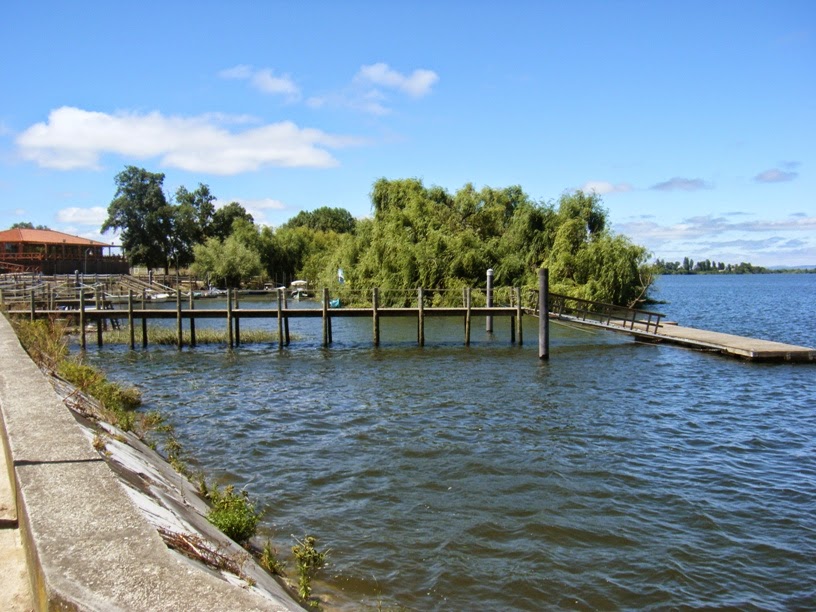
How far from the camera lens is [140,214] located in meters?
89.1

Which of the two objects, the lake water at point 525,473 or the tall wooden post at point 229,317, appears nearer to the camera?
the lake water at point 525,473

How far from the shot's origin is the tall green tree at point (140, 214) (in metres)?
88.6

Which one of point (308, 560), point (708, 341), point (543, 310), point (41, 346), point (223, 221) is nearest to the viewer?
point (308, 560)

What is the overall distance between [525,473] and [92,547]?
910cm

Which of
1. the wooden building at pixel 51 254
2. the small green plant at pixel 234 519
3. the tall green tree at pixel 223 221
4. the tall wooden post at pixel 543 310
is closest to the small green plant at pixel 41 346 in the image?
the small green plant at pixel 234 519

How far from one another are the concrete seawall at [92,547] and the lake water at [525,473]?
3731 mm

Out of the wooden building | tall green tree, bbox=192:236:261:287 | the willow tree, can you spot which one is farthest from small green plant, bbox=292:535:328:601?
tall green tree, bbox=192:236:261:287

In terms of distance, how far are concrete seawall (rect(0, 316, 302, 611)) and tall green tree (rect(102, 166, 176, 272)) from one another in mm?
89993

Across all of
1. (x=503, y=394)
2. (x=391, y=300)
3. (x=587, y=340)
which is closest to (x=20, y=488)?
(x=503, y=394)

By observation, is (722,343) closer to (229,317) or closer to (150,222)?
(229,317)

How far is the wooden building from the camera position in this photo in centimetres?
7106

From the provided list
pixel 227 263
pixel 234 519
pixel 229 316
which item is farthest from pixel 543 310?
pixel 227 263

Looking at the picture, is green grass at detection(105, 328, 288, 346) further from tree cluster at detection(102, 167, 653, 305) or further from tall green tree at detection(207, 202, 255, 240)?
tall green tree at detection(207, 202, 255, 240)

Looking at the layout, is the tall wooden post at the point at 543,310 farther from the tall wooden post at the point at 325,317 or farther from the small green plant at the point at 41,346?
the small green plant at the point at 41,346
